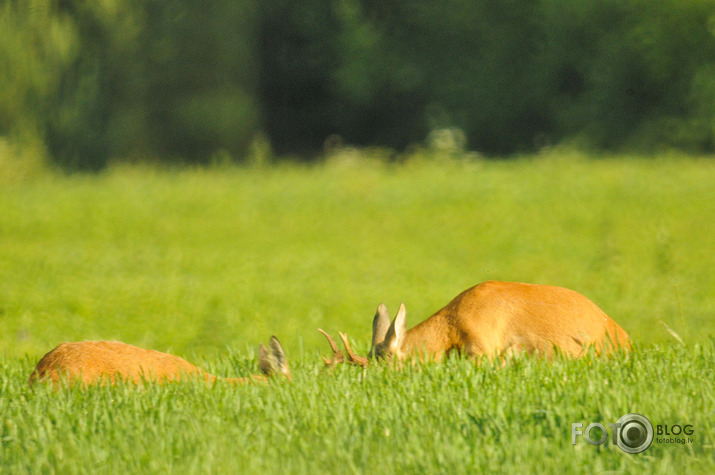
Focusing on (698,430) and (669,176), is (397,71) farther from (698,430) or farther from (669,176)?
(698,430)

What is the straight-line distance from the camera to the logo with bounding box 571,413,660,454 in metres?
3.45

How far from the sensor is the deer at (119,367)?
440 centimetres

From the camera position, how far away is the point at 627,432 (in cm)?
351

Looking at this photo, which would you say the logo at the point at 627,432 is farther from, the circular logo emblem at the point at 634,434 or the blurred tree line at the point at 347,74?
the blurred tree line at the point at 347,74

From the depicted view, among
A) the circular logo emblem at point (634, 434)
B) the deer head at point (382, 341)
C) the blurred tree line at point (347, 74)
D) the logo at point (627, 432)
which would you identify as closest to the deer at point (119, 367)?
the deer head at point (382, 341)

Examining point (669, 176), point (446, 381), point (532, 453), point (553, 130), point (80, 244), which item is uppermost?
point (553, 130)

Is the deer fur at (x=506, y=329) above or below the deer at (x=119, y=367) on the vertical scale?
above

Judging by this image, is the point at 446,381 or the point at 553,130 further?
the point at 553,130

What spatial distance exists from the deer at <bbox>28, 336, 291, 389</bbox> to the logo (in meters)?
1.51

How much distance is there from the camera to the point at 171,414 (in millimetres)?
3898

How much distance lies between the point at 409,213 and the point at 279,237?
2.43 metres

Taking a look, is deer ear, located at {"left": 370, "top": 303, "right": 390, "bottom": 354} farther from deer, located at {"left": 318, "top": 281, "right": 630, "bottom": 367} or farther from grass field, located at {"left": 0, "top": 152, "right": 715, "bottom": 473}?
grass field, located at {"left": 0, "top": 152, "right": 715, "bottom": 473}

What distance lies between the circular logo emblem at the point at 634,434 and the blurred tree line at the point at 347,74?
62.5 ft

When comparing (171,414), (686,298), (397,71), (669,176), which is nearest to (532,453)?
(171,414)
